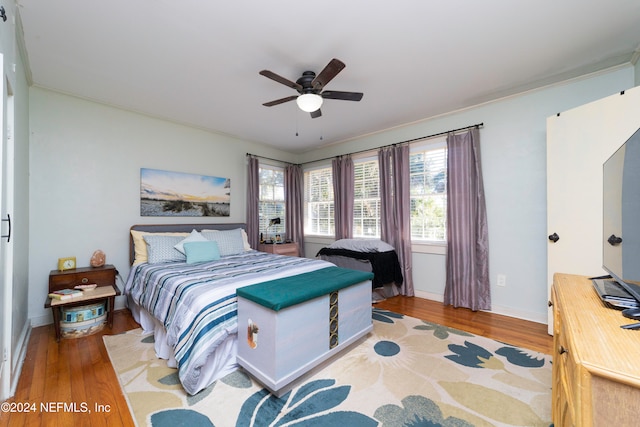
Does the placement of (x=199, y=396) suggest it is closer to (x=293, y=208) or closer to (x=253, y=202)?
(x=253, y=202)

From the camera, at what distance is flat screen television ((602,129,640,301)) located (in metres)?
1.00

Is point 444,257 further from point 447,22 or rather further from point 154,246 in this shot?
point 154,246

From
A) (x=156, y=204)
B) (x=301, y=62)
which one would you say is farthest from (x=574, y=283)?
(x=156, y=204)

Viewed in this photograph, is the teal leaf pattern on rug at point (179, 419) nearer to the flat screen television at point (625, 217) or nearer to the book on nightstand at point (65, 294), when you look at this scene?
the book on nightstand at point (65, 294)

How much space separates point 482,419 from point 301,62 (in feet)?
9.48

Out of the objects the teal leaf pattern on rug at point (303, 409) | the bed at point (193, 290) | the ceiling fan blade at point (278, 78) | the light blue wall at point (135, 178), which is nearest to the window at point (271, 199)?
the bed at point (193, 290)

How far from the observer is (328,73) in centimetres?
204

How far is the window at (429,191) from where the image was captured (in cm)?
362

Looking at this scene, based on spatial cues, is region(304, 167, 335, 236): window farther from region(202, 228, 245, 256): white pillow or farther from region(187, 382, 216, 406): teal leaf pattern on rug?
region(187, 382, 216, 406): teal leaf pattern on rug

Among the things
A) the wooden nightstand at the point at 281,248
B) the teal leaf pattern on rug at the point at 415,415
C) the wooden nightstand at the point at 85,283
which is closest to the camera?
the teal leaf pattern on rug at the point at 415,415

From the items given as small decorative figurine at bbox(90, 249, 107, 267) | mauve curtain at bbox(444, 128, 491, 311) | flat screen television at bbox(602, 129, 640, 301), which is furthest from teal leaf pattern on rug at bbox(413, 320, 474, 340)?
small decorative figurine at bbox(90, 249, 107, 267)

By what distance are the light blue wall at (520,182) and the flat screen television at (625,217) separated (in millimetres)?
1725

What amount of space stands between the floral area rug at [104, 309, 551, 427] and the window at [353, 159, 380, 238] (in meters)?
2.31

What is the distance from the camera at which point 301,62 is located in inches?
92.4
